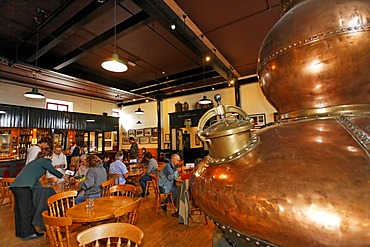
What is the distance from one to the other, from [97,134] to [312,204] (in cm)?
1196

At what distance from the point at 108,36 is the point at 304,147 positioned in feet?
16.5

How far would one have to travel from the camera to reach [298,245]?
57 centimetres

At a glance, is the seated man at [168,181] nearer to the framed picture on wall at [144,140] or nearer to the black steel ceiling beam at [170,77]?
the black steel ceiling beam at [170,77]

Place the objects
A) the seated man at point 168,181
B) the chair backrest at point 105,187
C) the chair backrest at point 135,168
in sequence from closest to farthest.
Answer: the chair backrest at point 105,187
the seated man at point 168,181
the chair backrest at point 135,168

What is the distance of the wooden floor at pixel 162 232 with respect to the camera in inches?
120

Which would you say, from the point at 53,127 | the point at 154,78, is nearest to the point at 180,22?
the point at 154,78

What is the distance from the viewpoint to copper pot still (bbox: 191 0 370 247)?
1.82ft

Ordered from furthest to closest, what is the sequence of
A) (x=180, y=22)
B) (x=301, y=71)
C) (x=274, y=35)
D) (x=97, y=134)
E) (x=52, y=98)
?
(x=97, y=134), (x=52, y=98), (x=180, y=22), (x=274, y=35), (x=301, y=71)

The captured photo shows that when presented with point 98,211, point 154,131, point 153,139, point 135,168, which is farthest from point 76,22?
point 153,139

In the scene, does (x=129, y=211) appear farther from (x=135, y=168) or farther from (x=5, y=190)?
(x=5, y=190)

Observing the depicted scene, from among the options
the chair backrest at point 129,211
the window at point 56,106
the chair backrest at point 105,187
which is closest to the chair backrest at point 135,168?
the chair backrest at point 105,187

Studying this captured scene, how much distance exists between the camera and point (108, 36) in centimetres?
458

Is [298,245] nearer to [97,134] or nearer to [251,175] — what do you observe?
[251,175]

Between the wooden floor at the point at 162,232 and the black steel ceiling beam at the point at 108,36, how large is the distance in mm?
4118
